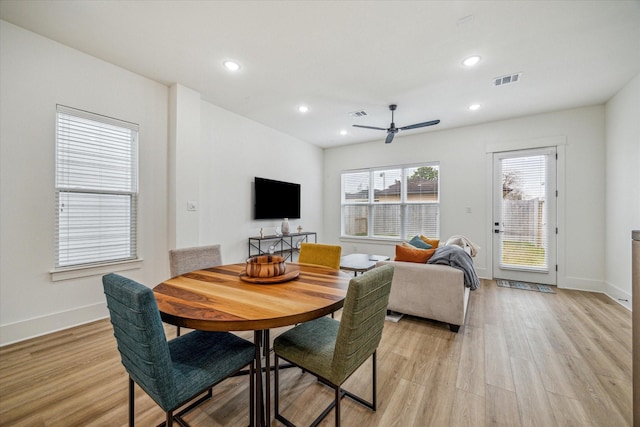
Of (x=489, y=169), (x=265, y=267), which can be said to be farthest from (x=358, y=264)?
(x=489, y=169)

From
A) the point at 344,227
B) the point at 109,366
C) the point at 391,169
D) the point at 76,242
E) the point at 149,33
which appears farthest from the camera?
the point at 344,227

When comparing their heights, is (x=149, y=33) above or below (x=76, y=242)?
above

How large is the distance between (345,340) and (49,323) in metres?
3.09

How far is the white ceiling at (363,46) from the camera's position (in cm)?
211

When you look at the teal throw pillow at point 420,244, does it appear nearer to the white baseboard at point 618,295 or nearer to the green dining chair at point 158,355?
the white baseboard at point 618,295

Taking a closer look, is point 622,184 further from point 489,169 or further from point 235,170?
point 235,170

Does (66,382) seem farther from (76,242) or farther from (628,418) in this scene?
(628,418)

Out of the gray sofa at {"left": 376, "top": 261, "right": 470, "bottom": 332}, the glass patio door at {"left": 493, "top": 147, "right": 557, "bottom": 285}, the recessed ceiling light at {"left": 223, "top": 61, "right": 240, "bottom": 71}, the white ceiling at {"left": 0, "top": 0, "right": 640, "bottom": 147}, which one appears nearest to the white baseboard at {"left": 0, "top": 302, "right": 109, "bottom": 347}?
the white ceiling at {"left": 0, "top": 0, "right": 640, "bottom": 147}

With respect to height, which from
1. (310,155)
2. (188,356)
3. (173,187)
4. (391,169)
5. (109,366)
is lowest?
(109,366)

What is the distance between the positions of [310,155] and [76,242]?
4480 millimetres

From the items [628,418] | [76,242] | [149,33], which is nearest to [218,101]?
[149,33]

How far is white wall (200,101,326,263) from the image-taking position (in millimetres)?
3913

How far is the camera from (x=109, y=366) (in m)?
2.03

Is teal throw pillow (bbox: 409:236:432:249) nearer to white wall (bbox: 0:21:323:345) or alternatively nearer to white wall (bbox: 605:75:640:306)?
white wall (bbox: 605:75:640:306)
